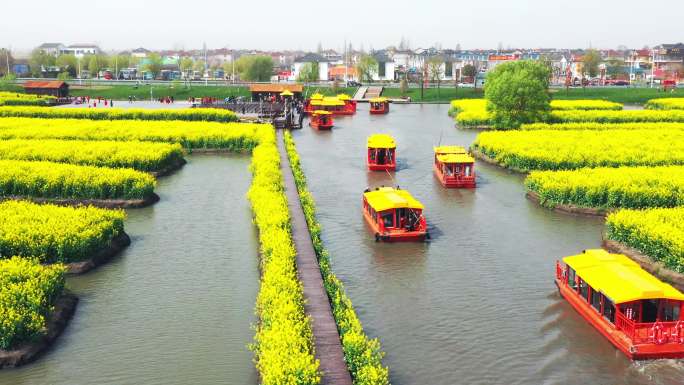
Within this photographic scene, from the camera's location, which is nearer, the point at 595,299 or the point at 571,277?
the point at 595,299

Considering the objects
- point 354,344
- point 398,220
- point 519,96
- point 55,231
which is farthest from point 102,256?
point 519,96

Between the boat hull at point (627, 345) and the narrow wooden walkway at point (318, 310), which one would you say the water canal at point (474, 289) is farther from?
the narrow wooden walkway at point (318, 310)

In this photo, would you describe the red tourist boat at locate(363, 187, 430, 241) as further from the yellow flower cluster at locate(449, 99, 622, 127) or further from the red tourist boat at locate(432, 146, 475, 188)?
the yellow flower cluster at locate(449, 99, 622, 127)

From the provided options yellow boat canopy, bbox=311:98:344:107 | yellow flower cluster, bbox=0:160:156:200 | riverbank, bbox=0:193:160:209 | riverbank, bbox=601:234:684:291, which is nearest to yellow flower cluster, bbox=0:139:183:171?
yellow flower cluster, bbox=0:160:156:200

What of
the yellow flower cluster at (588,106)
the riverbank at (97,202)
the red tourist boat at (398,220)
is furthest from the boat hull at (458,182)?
the yellow flower cluster at (588,106)

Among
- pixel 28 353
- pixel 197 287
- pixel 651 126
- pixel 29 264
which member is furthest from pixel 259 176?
pixel 651 126

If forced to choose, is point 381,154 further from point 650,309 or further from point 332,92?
point 332,92

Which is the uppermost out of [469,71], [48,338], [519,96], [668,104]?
[469,71]
